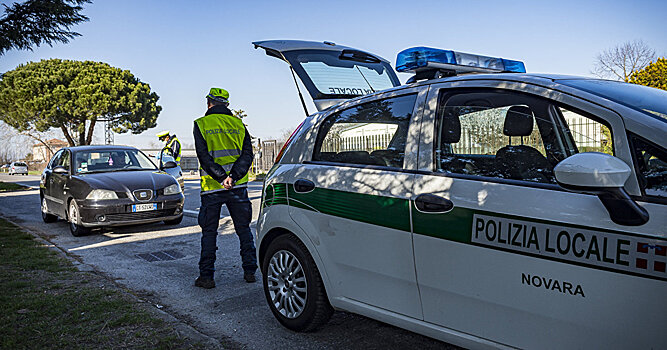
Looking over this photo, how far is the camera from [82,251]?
7.25 meters

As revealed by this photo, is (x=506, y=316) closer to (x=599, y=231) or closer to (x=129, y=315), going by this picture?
(x=599, y=231)

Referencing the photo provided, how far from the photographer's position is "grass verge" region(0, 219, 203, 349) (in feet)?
12.1

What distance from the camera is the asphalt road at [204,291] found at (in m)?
3.76

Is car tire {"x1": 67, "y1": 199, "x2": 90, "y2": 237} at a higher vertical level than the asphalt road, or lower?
higher

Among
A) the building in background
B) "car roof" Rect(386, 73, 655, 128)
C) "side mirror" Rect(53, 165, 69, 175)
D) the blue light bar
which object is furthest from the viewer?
the building in background

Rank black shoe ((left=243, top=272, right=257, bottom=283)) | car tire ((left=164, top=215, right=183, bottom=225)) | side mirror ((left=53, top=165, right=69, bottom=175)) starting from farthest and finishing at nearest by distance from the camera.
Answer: car tire ((left=164, top=215, right=183, bottom=225))
side mirror ((left=53, top=165, right=69, bottom=175))
black shoe ((left=243, top=272, right=257, bottom=283))

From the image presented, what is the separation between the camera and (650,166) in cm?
224

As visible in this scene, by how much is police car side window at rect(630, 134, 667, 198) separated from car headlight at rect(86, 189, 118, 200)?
7.73 metres

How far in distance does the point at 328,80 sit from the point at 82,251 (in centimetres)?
437

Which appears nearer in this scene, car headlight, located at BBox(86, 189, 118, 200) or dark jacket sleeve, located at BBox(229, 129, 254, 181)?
dark jacket sleeve, located at BBox(229, 129, 254, 181)

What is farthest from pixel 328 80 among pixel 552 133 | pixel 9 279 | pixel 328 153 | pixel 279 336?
pixel 9 279

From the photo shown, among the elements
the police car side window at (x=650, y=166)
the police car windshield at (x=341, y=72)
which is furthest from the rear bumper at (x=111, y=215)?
the police car side window at (x=650, y=166)

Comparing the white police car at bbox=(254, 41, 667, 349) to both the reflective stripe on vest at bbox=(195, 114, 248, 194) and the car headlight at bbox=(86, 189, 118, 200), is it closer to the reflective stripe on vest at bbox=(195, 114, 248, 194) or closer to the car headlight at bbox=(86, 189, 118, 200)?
the reflective stripe on vest at bbox=(195, 114, 248, 194)

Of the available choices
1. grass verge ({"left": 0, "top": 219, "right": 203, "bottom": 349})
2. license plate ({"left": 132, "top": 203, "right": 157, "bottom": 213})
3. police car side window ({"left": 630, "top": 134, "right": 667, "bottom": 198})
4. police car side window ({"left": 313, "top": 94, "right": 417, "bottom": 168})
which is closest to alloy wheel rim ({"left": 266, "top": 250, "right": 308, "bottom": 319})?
grass verge ({"left": 0, "top": 219, "right": 203, "bottom": 349})
